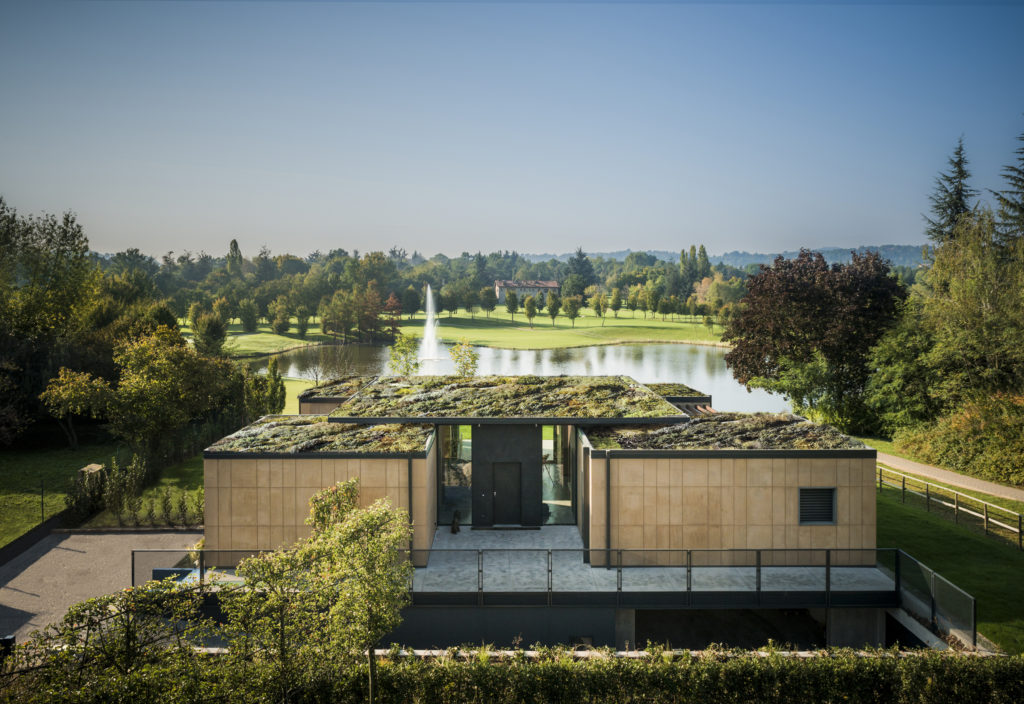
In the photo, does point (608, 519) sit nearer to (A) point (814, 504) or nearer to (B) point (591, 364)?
(A) point (814, 504)

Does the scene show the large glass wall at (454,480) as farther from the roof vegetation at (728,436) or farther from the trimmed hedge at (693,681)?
the trimmed hedge at (693,681)

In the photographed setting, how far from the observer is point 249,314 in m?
95.8

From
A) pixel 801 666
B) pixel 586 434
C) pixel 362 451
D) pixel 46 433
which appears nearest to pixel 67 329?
pixel 46 433

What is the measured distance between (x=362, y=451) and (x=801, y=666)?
895cm

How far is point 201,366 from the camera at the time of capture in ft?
91.5

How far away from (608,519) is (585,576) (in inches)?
49.2

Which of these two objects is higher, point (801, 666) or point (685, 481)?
point (685, 481)

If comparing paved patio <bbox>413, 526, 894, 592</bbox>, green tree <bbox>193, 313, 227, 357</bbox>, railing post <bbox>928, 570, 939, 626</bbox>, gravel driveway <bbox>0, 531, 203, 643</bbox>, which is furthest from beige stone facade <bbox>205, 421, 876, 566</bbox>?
green tree <bbox>193, 313, 227, 357</bbox>

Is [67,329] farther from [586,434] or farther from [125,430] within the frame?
[586,434]

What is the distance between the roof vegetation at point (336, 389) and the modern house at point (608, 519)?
16.4 ft

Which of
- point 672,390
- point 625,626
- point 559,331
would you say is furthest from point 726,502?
point 559,331

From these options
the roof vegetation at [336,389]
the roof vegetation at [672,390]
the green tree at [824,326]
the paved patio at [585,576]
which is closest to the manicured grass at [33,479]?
the roof vegetation at [336,389]

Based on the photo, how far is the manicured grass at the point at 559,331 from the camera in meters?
96.8

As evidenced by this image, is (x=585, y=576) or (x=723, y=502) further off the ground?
(x=723, y=502)
